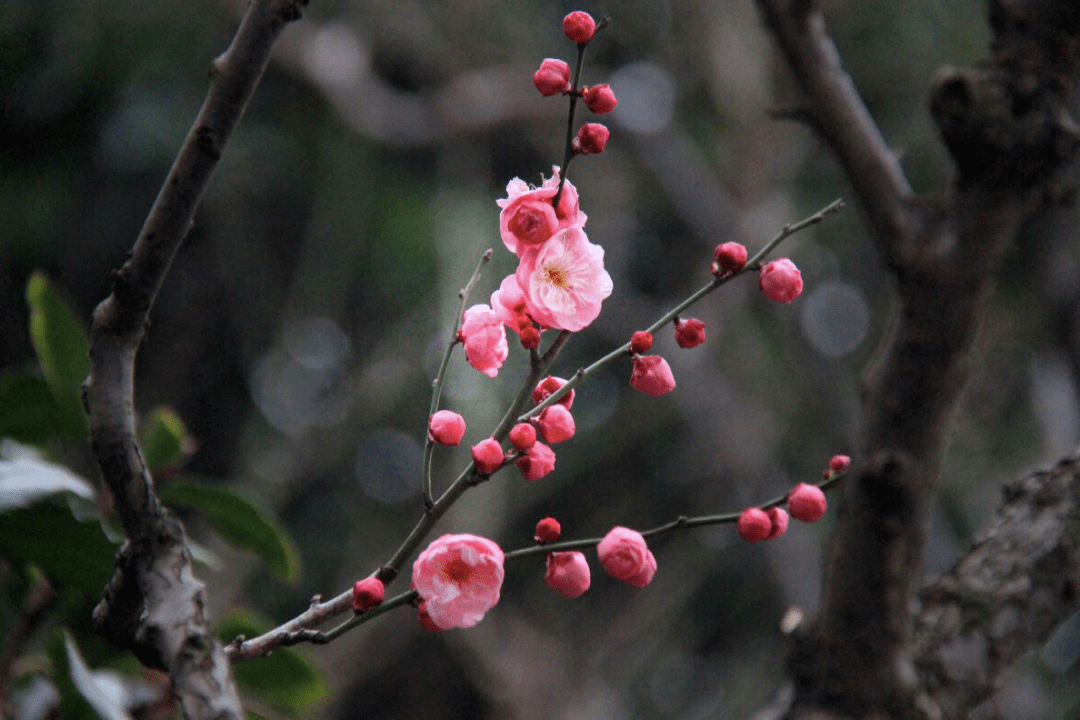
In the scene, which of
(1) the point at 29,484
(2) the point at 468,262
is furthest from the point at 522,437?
(2) the point at 468,262

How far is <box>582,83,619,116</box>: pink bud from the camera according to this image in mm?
547

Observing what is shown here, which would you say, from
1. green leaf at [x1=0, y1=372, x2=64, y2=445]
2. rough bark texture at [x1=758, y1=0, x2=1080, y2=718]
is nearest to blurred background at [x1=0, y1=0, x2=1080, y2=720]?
rough bark texture at [x1=758, y1=0, x2=1080, y2=718]

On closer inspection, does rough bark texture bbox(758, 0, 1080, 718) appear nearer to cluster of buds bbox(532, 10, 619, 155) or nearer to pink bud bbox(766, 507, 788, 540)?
pink bud bbox(766, 507, 788, 540)

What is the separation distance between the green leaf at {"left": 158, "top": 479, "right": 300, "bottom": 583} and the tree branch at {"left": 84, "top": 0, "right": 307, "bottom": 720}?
0.30 m

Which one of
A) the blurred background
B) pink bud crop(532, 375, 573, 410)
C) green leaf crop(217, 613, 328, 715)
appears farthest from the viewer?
the blurred background

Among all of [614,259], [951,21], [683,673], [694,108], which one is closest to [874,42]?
[951,21]

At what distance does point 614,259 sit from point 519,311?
119 inches

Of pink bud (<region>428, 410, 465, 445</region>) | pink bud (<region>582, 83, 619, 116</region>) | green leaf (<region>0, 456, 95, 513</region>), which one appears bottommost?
pink bud (<region>428, 410, 465, 445</region>)

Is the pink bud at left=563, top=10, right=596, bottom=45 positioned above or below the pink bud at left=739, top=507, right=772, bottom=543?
above

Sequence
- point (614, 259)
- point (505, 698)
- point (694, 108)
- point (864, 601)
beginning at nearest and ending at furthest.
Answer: point (864, 601) < point (505, 698) < point (614, 259) < point (694, 108)

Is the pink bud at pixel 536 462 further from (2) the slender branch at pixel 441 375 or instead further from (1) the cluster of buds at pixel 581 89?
(1) the cluster of buds at pixel 581 89

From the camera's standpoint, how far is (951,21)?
3605 millimetres

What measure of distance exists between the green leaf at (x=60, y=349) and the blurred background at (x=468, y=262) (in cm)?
169

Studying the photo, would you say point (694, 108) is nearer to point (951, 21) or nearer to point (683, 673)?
point (951, 21)
